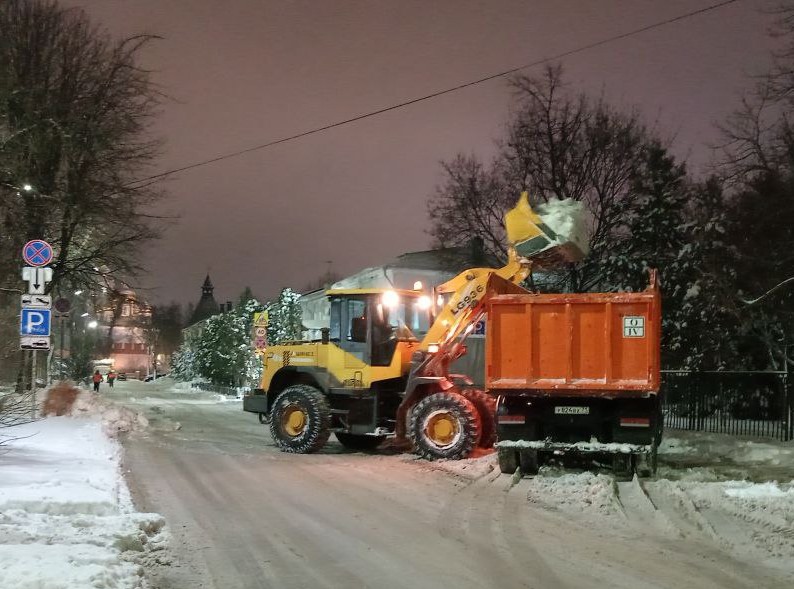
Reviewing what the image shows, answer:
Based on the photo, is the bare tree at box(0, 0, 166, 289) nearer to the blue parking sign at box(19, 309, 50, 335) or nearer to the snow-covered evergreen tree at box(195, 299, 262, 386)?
the blue parking sign at box(19, 309, 50, 335)

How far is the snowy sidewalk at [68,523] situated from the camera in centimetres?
540

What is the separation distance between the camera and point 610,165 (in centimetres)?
2444

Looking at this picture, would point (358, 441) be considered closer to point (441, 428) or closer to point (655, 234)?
point (441, 428)

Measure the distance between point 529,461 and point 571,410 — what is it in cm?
104

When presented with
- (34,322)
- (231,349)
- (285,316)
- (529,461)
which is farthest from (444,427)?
(231,349)

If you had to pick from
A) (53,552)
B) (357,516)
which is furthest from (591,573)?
(53,552)

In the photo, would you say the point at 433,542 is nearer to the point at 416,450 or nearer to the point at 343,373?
the point at 416,450

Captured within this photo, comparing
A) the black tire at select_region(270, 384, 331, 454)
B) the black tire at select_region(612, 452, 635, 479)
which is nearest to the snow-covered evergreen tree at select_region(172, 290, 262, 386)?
the black tire at select_region(270, 384, 331, 454)

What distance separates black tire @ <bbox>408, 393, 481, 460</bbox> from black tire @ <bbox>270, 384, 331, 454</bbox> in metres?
2.00

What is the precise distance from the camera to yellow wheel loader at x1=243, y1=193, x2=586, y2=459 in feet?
42.8

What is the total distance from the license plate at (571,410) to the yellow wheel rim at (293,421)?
5.31 metres

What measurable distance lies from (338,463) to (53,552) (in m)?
7.68

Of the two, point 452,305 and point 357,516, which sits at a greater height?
point 452,305

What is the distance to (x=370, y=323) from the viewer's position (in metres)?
14.8
